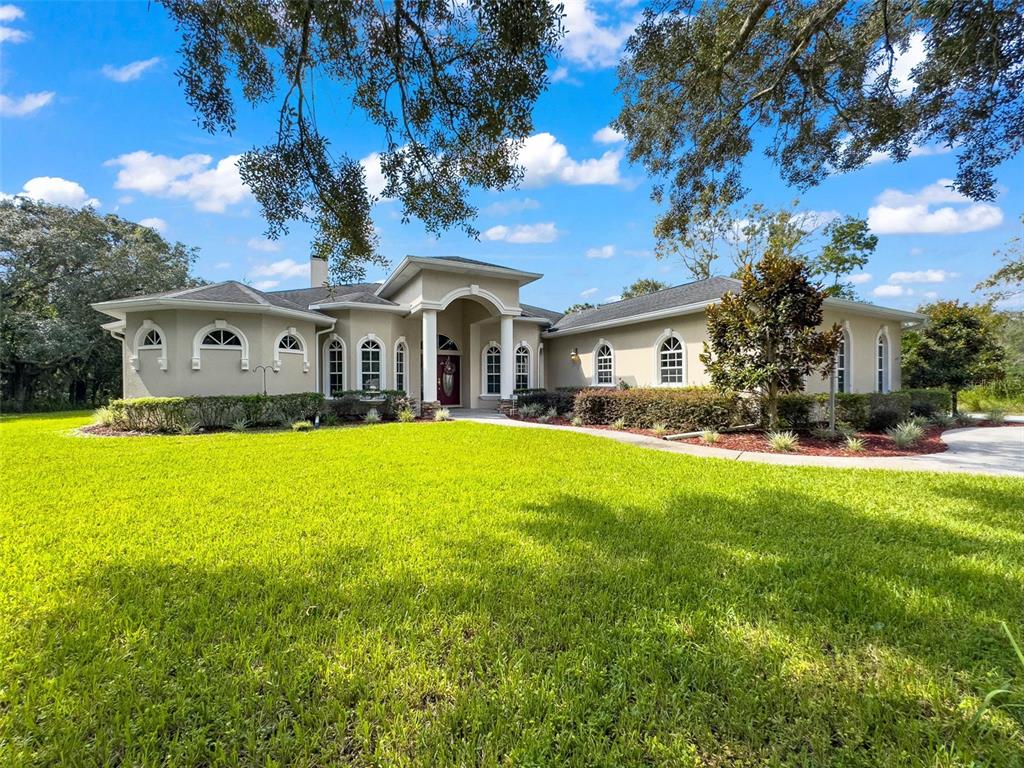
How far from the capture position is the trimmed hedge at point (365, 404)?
14.3 m

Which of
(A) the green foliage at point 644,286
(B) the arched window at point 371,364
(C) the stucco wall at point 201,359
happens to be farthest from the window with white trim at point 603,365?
(A) the green foliage at point 644,286

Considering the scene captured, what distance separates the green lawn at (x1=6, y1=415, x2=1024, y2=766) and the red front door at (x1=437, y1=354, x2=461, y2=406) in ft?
42.1

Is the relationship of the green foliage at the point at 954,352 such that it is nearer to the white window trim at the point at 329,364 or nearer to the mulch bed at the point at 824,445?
the mulch bed at the point at 824,445

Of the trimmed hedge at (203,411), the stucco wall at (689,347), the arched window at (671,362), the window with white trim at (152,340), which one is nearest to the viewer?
the trimmed hedge at (203,411)

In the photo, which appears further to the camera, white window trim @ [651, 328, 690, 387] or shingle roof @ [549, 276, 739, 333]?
white window trim @ [651, 328, 690, 387]

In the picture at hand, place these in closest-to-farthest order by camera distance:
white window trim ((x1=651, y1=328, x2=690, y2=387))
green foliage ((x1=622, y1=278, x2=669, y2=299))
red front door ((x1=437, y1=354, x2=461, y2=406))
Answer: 1. white window trim ((x1=651, y1=328, x2=690, y2=387))
2. red front door ((x1=437, y1=354, x2=461, y2=406))
3. green foliage ((x1=622, y1=278, x2=669, y2=299))

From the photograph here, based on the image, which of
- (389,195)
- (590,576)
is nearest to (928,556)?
(590,576)

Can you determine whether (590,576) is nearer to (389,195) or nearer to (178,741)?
(178,741)

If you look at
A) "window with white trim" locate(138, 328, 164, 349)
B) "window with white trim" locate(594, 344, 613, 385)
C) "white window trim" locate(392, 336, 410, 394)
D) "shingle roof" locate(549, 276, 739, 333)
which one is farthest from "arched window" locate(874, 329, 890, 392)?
"window with white trim" locate(138, 328, 164, 349)

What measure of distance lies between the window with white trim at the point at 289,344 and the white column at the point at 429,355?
4.14 m

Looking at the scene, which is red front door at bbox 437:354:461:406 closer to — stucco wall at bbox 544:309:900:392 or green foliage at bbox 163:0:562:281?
stucco wall at bbox 544:309:900:392

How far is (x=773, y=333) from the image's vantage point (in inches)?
372

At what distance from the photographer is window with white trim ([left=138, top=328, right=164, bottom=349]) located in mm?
12633

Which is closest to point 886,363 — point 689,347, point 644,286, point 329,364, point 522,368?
point 689,347
